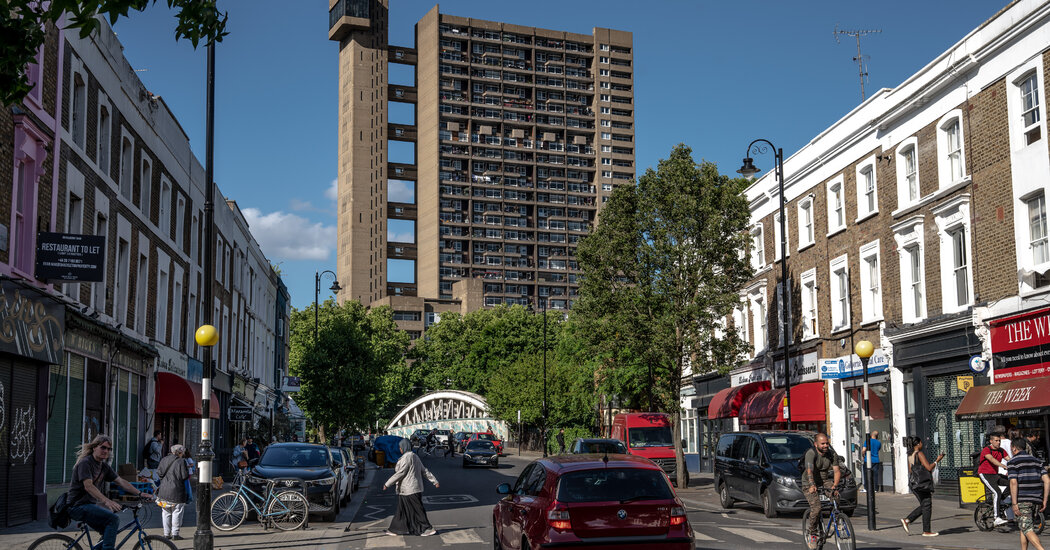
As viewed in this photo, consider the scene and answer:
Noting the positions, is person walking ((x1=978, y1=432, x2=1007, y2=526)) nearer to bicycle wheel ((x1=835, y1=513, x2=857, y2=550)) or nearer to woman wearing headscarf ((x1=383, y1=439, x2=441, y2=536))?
bicycle wheel ((x1=835, y1=513, x2=857, y2=550))

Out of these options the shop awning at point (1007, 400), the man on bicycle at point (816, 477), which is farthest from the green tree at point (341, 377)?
the man on bicycle at point (816, 477)

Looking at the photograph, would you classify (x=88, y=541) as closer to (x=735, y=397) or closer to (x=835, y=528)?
(x=835, y=528)

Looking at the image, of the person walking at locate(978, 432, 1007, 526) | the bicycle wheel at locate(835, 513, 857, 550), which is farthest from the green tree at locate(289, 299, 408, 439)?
the bicycle wheel at locate(835, 513, 857, 550)

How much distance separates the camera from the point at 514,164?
141 meters

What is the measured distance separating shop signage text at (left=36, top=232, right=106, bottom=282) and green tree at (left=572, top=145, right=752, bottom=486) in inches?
747

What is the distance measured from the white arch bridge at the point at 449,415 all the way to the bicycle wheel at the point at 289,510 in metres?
78.0

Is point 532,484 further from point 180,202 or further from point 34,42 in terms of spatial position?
point 180,202

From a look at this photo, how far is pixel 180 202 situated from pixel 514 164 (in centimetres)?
10836

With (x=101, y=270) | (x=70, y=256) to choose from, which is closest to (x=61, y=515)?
(x=101, y=270)

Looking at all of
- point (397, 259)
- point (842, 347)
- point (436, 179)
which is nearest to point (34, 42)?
point (842, 347)

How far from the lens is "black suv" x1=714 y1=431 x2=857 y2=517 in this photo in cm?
2133

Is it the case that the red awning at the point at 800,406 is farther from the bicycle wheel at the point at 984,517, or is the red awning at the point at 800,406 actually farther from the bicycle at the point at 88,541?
the bicycle at the point at 88,541

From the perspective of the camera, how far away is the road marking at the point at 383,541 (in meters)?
16.9

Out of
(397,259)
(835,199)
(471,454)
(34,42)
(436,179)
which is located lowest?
(471,454)
